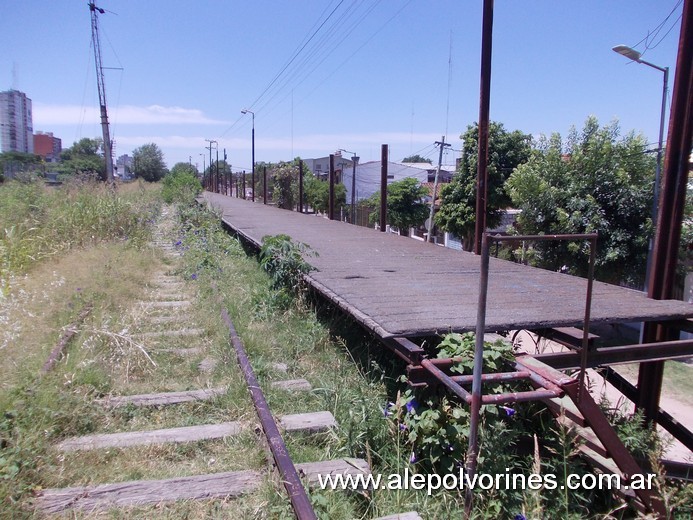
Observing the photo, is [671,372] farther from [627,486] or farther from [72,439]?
[72,439]

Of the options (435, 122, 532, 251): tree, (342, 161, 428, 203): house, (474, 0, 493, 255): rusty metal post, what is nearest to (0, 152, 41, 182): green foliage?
(474, 0, 493, 255): rusty metal post

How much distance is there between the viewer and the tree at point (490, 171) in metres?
25.8

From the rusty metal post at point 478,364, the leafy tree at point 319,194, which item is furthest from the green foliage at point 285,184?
the rusty metal post at point 478,364

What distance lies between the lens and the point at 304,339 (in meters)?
4.98

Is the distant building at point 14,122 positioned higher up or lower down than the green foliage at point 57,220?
higher up

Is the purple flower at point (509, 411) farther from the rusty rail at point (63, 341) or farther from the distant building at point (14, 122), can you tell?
the distant building at point (14, 122)

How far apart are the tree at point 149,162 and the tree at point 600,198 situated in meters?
71.6

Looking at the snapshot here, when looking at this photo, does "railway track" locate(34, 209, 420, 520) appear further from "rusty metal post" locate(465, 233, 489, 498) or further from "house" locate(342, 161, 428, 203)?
"house" locate(342, 161, 428, 203)

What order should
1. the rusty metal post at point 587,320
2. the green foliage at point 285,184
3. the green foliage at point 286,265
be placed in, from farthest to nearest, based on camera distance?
the green foliage at point 285,184 → the green foliage at point 286,265 → the rusty metal post at point 587,320

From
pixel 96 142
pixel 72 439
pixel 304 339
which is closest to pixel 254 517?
pixel 72 439

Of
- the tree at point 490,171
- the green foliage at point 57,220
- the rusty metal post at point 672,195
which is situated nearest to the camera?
the rusty metal post at point 672,195

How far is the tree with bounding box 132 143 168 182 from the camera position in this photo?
78.0m

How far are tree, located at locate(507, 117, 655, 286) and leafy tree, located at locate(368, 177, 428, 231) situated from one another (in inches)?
750

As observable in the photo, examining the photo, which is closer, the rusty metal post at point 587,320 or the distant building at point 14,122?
the rusty metal post at point 587,320
